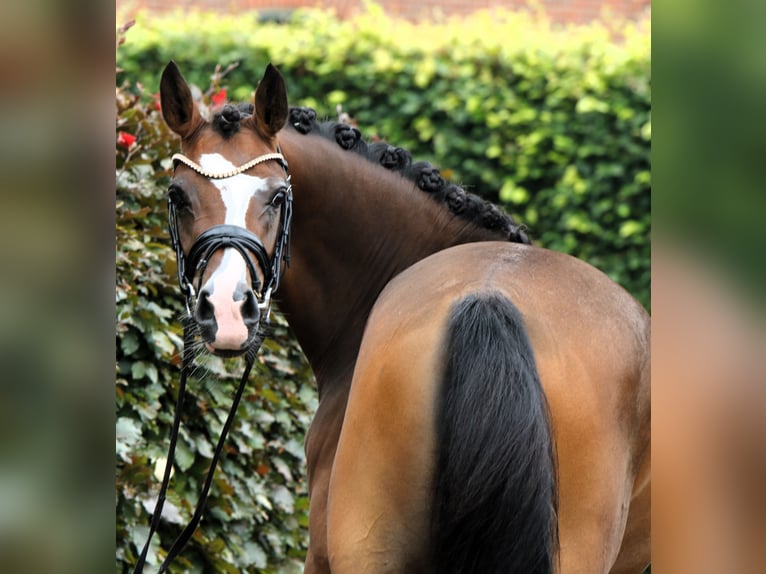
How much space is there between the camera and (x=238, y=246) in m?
2.51

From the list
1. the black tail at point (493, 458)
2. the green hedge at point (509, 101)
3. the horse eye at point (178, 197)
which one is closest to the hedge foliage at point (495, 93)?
the green hedge at point (509, 101)

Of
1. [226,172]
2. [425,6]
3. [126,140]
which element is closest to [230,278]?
[226,172]

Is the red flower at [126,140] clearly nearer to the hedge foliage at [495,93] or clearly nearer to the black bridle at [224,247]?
the black bridle at [224,247]

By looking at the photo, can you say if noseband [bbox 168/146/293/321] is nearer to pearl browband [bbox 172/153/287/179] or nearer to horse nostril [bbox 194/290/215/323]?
pearl browband [bbox 172/153/287/179]

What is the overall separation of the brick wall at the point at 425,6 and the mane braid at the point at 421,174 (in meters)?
6.56

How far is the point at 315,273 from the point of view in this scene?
3.24 metres

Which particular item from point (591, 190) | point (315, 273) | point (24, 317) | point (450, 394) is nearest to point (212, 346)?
point (450, 394)

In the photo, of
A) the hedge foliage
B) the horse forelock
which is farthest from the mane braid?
the hedge foliage

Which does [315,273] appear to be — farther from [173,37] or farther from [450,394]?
[173,37]

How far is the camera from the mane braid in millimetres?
3262

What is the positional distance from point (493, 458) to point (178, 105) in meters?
1.45

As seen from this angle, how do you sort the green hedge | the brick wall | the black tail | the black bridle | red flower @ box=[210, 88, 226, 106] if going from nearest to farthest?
the black tail, the black bridle, red flower @ box=[210, 88, 226, 106], the green hedge, the brick wall

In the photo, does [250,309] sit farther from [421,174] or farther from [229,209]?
[421,174]

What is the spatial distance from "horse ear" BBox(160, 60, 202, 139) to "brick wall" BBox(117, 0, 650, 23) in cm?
700
